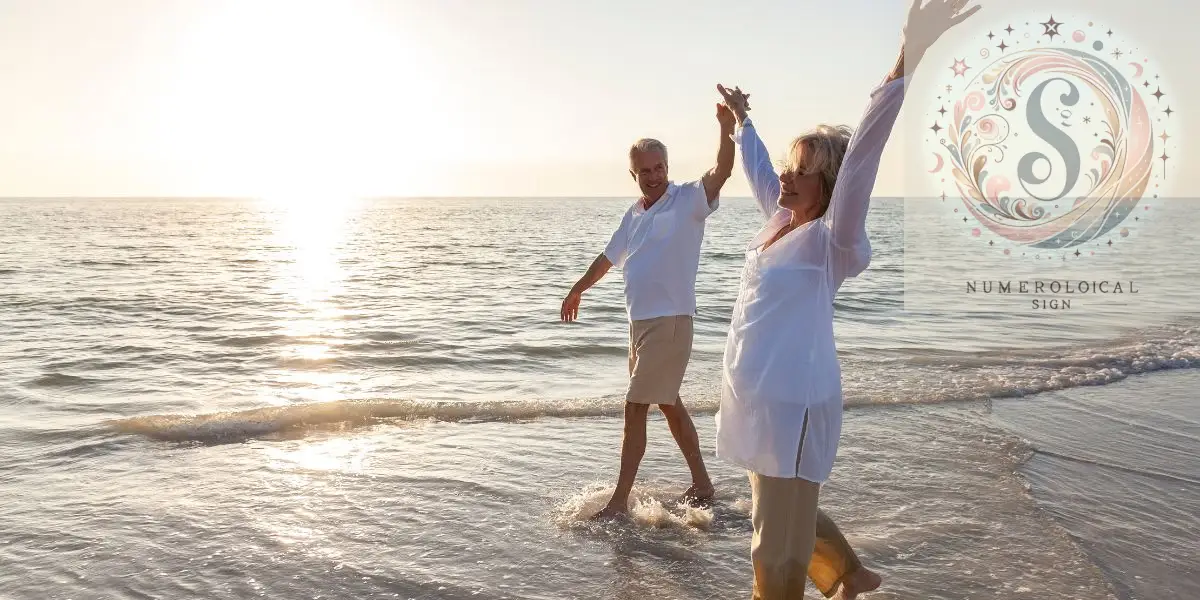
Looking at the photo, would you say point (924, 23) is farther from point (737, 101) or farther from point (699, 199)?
point (699, 199)

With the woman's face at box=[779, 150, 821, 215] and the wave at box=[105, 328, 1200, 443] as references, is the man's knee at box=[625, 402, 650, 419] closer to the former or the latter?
the woman's face at box=[779, 150, 821, 215]

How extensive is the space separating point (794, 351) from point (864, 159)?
0.60m

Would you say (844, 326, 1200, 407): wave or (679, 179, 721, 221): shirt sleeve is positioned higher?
(679, 179, 721, 221): shirt sleeve

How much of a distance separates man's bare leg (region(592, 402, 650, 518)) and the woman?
207 cm

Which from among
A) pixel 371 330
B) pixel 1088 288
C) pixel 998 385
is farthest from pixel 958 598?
pixel 1088 288

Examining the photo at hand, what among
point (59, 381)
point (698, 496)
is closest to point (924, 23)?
point (698, 496)

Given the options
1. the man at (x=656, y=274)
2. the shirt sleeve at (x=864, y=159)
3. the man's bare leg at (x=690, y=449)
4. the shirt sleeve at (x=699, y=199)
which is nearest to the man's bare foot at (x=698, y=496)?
the man's bare leg at (x=690, y=449)

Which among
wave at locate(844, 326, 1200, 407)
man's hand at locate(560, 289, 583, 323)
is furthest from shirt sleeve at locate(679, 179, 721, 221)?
wave at locate(844, 326, 1200, 407)

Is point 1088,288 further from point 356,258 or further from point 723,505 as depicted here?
point 356,258

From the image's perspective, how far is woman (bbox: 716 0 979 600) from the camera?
2.52 meters

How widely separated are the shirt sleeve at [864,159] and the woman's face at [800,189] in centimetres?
18

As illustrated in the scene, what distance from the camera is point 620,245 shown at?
479 centimetres

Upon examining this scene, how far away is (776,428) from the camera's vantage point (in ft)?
8.38

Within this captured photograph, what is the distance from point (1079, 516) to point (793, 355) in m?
3.38
